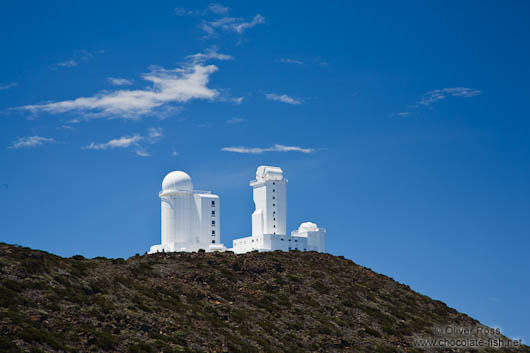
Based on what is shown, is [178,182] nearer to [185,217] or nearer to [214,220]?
[185,217]

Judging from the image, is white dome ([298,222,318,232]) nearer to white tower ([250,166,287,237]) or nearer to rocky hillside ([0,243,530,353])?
white tower ([250,166,287,237])

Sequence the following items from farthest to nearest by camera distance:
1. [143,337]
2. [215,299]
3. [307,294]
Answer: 1. [307,294]
2. [215,299]
3. [143,337]

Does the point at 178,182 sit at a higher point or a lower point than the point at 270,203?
higher

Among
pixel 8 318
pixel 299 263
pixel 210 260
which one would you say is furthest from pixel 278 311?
pixel 8 318

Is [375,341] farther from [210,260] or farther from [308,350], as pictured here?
[210,260]

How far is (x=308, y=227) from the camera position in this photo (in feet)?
493

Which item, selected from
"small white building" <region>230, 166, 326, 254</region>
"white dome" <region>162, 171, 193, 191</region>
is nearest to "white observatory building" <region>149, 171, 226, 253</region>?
"white dome" <region>162, 171, 193, 191</region>

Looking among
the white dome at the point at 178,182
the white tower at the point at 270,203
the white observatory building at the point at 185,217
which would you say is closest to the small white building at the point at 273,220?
the white tower at the point at 270,203

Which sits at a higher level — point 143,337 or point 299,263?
point 299,263

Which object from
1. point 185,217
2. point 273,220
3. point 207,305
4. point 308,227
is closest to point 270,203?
point 273,220

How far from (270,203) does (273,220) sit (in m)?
3.76

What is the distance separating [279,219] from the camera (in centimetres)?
14612

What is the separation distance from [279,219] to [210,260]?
9657cm

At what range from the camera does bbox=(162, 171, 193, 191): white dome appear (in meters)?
140
